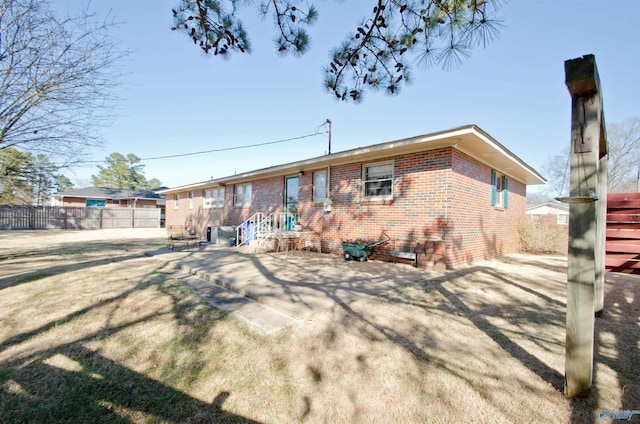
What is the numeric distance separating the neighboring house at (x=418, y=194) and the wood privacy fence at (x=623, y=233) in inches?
108

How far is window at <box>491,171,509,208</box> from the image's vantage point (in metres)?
9.01

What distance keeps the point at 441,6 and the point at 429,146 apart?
3.97 meters

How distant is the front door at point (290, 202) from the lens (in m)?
10.6

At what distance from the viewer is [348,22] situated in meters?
3.58

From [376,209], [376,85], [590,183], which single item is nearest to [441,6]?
[376,85]

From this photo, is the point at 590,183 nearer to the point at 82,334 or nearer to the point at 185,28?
the point at 185,28

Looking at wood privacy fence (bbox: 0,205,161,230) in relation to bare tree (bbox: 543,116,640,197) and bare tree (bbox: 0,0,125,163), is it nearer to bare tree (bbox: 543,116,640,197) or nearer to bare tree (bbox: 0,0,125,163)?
bare tree (bbox: 0,0,125,163)

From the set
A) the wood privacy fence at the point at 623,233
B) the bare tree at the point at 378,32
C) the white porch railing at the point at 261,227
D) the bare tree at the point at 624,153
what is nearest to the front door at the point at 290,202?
the white porch railing at the point at 261,227

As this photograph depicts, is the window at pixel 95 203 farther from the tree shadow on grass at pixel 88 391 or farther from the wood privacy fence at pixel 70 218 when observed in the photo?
the tree shadow on grass at pixel 88 391

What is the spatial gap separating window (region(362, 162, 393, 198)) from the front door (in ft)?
11.1

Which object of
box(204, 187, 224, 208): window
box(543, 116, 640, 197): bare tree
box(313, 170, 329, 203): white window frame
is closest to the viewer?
box(313, 170, 329, 203): white window frame

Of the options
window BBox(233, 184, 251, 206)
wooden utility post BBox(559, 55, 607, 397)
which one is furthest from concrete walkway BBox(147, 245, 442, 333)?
window BBox(233, 184, 251, 206)

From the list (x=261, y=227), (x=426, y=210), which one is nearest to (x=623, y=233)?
(x=426, y=210)

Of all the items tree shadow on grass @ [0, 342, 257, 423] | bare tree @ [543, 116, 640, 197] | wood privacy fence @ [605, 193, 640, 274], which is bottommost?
tree shadow on grass @ [0, 342, 257, 423]
